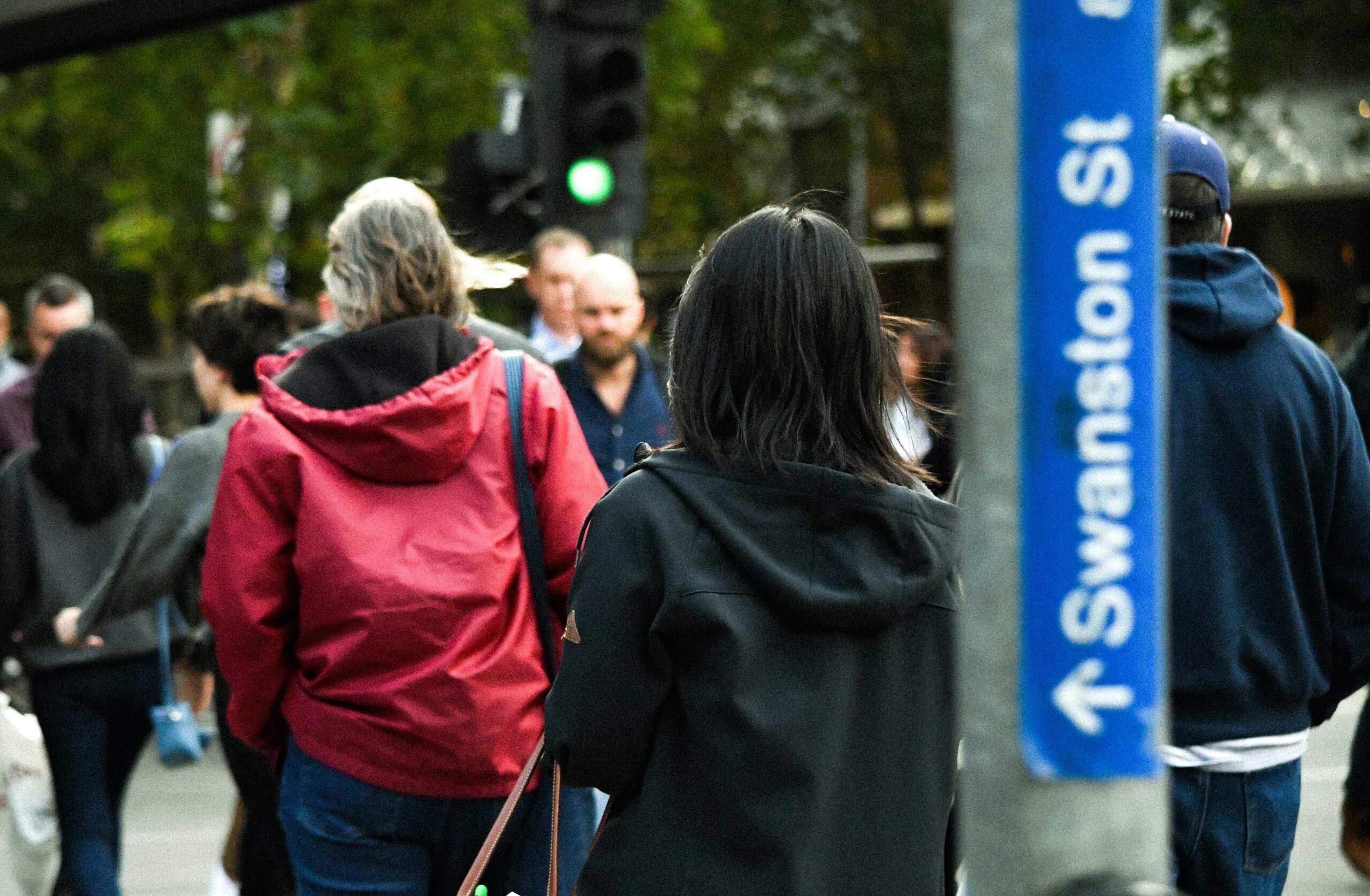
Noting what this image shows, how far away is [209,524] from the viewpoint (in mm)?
4938

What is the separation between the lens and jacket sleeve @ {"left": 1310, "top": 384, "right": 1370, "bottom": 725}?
9.72 feet

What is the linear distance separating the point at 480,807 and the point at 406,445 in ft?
2.38

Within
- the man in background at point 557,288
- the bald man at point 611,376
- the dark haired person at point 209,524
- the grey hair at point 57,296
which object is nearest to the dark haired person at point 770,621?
the dark haired person at point 209,524

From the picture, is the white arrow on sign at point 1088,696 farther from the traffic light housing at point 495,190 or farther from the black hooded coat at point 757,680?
the traffic light housing at point 495,190

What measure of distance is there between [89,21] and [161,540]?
3.85 meters

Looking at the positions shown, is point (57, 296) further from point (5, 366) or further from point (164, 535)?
point (164, 535)

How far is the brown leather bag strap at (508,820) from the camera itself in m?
2.66

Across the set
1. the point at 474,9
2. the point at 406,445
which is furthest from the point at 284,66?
the point at 406,445

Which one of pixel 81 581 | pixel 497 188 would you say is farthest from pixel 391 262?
pixel 497 188

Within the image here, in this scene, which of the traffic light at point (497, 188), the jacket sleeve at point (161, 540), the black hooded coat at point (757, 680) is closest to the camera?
the black hooded coat at point (757, 680)

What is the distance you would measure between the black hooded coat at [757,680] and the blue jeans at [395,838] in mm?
1016

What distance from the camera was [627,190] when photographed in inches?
306

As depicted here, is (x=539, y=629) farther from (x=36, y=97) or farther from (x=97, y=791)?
(x=36, y=97)

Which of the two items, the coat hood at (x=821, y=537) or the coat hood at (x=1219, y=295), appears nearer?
the coat hood at (x=821, y=537)
